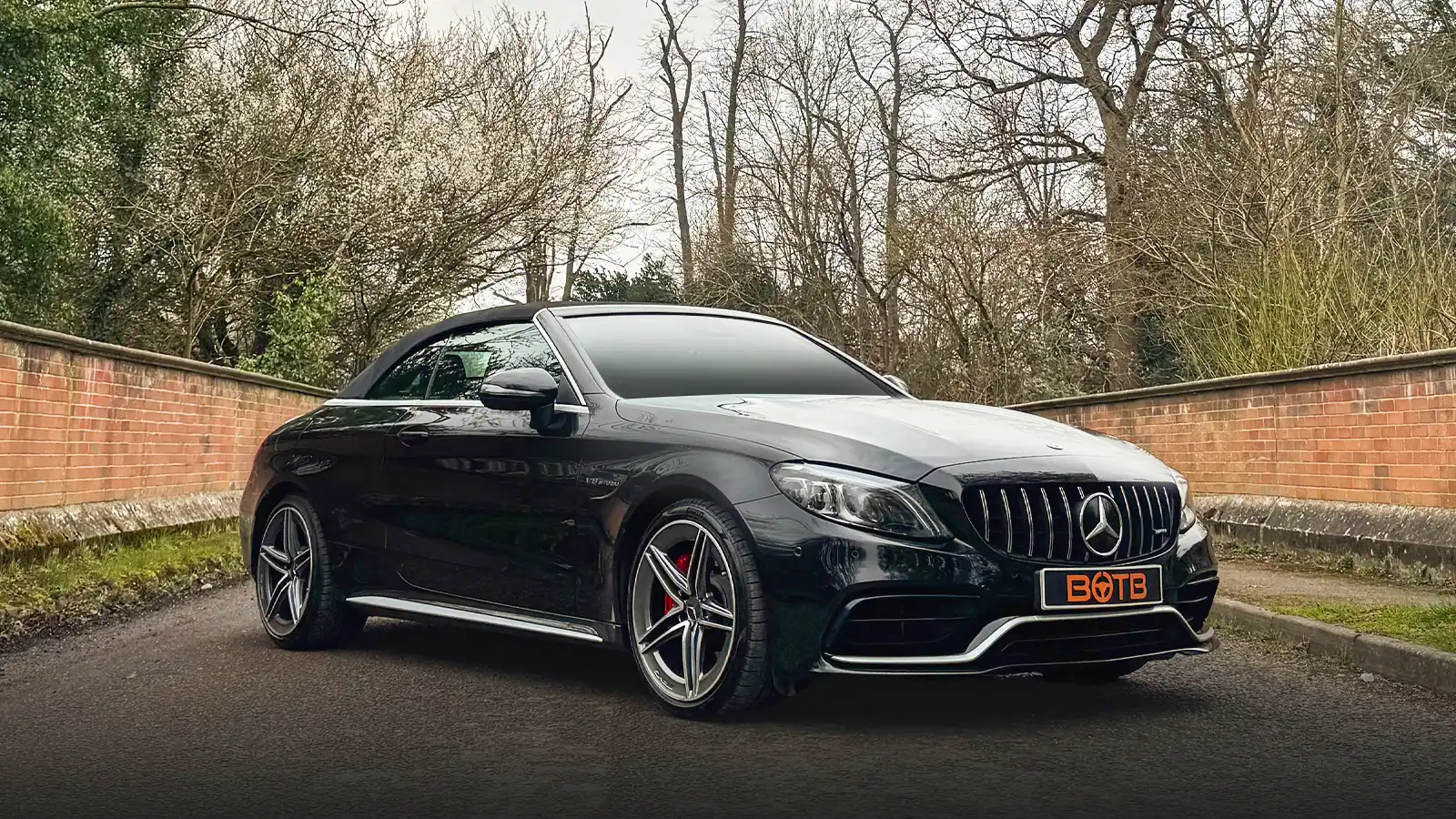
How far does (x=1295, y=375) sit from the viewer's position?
12062 mm

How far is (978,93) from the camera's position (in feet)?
96.1

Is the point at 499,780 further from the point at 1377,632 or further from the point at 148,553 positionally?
the point at 148,553

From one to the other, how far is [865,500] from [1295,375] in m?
7.97

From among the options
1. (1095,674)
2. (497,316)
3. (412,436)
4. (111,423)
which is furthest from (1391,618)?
(111,423)

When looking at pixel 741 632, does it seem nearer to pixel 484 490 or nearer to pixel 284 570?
pixel 484 490

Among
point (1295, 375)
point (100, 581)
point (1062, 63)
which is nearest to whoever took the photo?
point (100, 581)

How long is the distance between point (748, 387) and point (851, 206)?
24.7m

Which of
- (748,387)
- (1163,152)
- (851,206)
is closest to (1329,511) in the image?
(748,387)

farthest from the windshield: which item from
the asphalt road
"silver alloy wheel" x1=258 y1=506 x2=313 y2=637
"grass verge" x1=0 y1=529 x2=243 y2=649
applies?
"grass verge" x1=0 y1=529 x2=243 y2=649

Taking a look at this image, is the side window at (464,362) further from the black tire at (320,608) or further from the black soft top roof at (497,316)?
the black tire at (320,608)

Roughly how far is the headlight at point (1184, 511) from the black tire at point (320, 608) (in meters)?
3.72

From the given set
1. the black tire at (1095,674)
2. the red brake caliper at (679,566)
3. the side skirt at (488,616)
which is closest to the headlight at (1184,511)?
the black tire at (1095,674)

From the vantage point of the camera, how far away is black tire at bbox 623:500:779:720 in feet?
17.0

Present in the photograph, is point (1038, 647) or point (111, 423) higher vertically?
point (111, 423)
